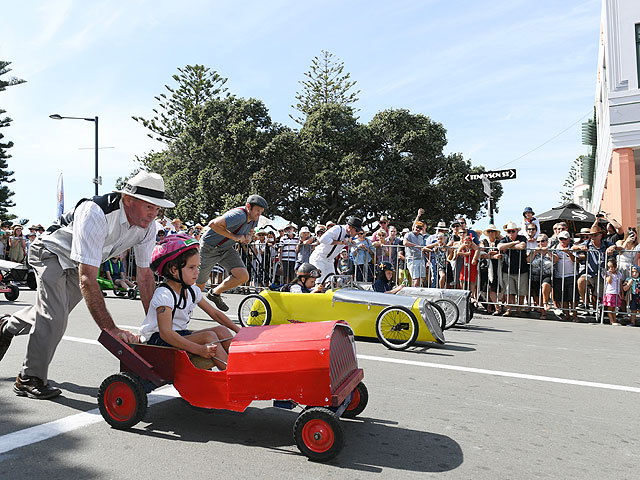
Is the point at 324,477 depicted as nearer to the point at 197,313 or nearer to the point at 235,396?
the point at 235,396

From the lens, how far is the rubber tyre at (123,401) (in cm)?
369

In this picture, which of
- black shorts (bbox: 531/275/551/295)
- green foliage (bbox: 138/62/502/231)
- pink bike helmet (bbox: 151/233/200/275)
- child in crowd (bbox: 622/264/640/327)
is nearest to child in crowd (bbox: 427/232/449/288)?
black shorts (bbox: 531/275/551/295)

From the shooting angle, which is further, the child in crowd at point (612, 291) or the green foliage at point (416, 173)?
the green foliage at point (416, 173)

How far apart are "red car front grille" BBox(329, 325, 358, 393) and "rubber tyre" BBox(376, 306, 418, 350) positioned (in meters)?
3.07

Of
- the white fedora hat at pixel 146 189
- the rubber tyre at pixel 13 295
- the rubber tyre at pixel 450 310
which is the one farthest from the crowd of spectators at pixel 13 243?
the white fedora hat at pixel 146 189

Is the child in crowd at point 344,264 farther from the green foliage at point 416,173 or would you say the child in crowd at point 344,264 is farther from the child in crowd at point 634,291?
the green foliage at point 416,173

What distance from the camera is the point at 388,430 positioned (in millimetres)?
3855

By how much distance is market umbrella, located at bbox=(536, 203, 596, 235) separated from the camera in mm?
16141

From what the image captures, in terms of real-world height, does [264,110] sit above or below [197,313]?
above

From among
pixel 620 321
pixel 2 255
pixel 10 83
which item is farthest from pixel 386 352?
pixel 10 83

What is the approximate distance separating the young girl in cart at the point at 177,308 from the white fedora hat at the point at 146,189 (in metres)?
0.28

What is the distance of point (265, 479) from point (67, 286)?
237 centimetres

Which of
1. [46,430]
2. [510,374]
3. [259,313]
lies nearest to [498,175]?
[259,313]

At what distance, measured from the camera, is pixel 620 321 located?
10.9 metres
